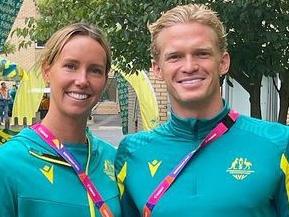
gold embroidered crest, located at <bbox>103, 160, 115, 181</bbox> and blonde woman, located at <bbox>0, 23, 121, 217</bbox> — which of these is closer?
blonde woman, located at <bbox>0, 23, 121, 217</bbox>

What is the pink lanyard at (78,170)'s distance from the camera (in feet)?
8.61

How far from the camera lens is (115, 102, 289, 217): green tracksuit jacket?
2.49 meters

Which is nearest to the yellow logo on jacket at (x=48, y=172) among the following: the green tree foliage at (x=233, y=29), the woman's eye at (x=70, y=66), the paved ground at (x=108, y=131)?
the woman's eye at (x=70, y=66)

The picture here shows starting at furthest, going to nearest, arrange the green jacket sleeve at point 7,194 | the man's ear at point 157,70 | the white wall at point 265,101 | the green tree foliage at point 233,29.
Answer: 1. the white wall at point 265,101
2. the green tree foliage at point 233,29
3. the man's ear at point 157,70
4. the green jacket sleeve at point 7,194

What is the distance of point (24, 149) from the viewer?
2568 millimetres

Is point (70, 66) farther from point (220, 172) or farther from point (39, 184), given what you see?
point (220, 172)

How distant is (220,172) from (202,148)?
13cm

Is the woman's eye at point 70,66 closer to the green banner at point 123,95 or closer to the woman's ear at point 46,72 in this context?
the woman's ear at point 46,72

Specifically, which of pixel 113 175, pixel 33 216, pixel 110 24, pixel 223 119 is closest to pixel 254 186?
pixel 223 119

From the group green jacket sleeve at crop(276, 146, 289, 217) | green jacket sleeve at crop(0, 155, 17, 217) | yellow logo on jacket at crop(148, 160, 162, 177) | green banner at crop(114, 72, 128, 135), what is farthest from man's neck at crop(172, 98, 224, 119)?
green banner at crop(114, 72, 128, 135)

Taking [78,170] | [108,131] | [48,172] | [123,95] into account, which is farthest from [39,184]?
[108,131]

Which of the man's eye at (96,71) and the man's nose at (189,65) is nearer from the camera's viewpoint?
the man's nose at (189,65)

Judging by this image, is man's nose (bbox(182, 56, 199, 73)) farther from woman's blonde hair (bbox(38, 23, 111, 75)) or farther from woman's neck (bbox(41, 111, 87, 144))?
woman's neck (bbox(41, 111, 87, 144))

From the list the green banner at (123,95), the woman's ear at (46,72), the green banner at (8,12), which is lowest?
the green banner at (123,95)
